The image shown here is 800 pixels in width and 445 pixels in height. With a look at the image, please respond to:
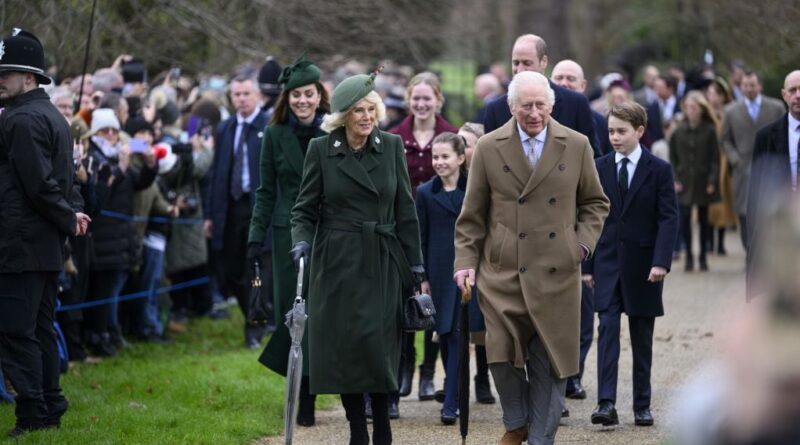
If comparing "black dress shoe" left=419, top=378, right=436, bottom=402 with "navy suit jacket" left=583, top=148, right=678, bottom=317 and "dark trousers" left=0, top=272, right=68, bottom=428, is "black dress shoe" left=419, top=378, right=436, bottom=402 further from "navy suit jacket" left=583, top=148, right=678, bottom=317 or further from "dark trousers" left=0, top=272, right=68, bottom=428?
"dark trousers" left=0, top=272, right=68, bottom=428

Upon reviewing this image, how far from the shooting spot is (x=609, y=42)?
39.8 meters

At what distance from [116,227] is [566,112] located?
4301mm

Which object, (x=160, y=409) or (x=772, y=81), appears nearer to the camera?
(x=160, y=409)

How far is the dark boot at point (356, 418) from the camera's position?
7840 mm

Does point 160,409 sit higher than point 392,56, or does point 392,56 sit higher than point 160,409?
point 392,56

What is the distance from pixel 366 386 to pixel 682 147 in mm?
11433

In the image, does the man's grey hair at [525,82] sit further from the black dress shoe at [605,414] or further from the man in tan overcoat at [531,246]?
the black dress shoe at [605,414]

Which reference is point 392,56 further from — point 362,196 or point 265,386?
point 362,196

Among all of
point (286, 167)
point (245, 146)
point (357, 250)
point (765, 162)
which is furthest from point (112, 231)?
point (765, 162)

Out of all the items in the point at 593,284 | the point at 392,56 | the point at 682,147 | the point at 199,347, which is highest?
the point at 392,56

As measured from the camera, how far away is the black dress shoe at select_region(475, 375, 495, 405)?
1023 centimetres

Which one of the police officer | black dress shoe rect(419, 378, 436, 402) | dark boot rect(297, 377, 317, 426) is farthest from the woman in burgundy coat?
the police officer

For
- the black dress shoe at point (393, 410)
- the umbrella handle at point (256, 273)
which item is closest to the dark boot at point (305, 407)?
the black dress shoe at point (393, 410)

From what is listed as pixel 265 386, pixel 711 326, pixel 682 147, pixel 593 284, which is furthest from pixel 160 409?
pixel 682 147
